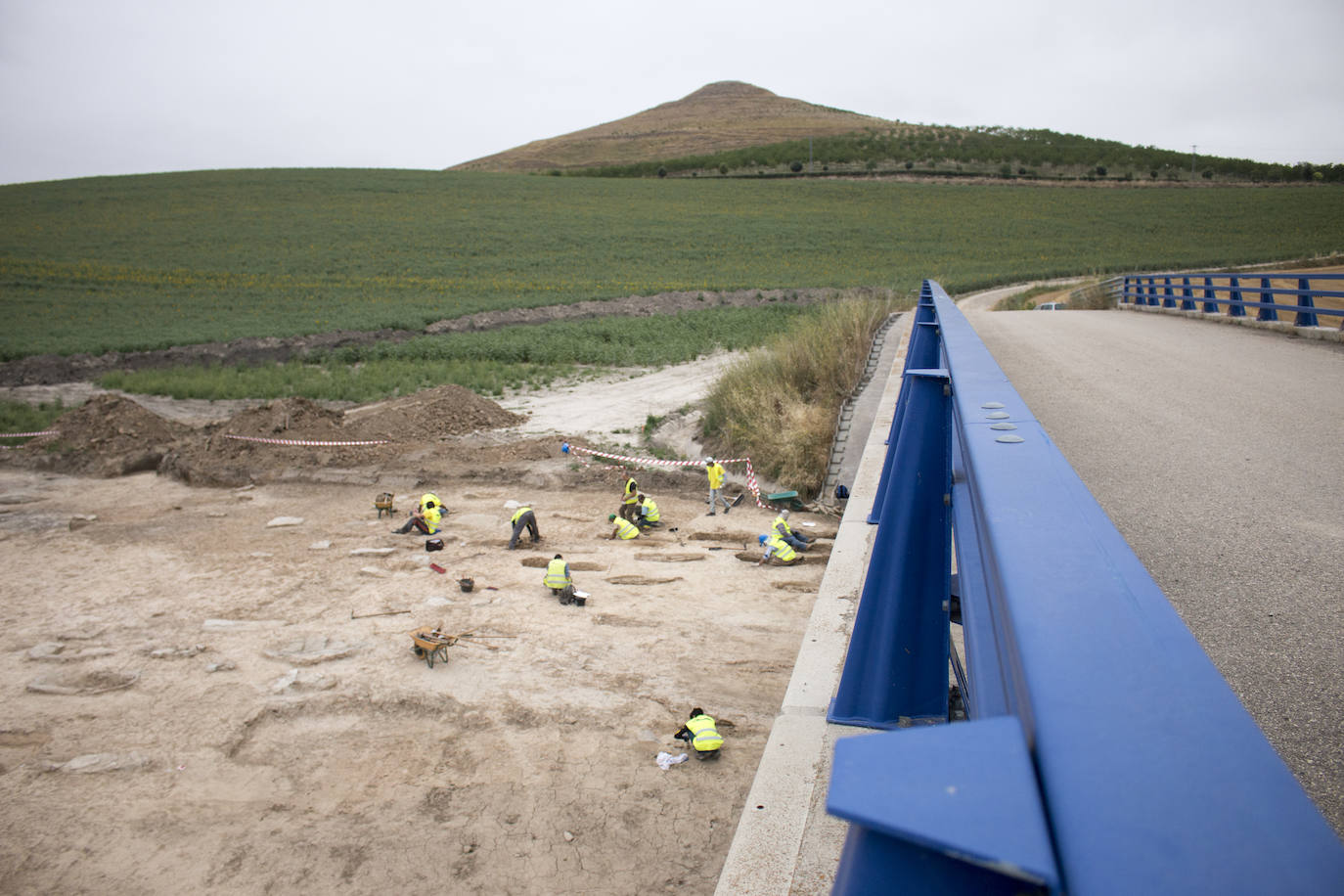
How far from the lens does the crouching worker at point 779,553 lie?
8.48 m

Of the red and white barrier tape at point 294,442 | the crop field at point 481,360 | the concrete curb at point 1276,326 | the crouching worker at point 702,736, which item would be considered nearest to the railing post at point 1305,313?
the concrete curb at point 1276,326

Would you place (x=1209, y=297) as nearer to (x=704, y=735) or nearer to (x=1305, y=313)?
(x=1305, y=313)

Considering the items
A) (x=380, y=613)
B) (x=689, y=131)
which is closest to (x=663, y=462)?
(x=380, y=613)

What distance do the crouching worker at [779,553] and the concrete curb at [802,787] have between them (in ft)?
13.0

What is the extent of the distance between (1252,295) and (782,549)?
25716 millimetres

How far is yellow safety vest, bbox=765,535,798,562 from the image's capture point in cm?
847

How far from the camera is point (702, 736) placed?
488cm

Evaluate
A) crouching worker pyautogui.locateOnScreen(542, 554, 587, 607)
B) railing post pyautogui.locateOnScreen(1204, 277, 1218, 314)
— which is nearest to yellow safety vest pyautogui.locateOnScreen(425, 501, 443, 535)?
crouching worker pyautogui.locateOnScreen(542, 554, 587, 607)

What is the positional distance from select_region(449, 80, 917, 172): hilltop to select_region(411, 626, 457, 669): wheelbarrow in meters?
107

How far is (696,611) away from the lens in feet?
24.4

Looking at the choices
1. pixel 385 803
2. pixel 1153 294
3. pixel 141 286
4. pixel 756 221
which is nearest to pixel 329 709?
pixel 385 803

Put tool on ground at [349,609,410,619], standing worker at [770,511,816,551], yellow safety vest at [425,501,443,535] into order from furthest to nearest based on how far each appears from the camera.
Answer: yellow safety vest at [425,501,443,535], standing worker at [770,511,816,551], tool on ground at [349,609,410,619]

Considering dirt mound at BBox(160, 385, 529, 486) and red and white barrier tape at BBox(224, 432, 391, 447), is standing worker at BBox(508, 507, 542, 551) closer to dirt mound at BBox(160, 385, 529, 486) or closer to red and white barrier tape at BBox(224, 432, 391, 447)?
dirt mound at BBox(160, 385, 529, 486)

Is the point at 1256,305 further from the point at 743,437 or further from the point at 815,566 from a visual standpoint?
the point at 815,566
